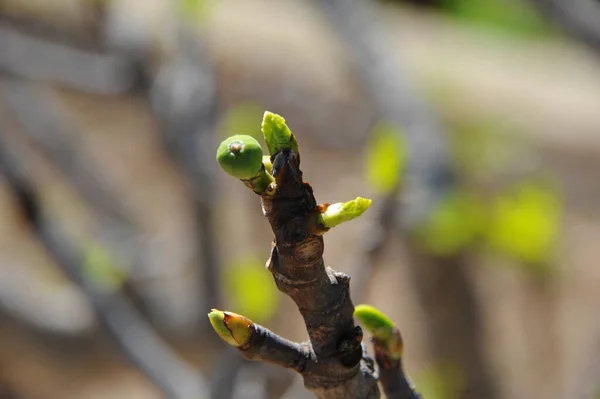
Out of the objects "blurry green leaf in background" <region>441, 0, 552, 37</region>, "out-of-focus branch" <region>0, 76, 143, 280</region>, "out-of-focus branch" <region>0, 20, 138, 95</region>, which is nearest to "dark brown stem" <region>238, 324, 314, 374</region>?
"out-of-focus branch" <region>0, 20, 138, 95</region>

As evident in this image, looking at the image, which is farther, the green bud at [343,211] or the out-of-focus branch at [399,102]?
the out-of-focus branch at [399,102]

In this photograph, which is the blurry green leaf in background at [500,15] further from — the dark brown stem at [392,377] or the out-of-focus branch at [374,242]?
the dark brown stem at [392,377]

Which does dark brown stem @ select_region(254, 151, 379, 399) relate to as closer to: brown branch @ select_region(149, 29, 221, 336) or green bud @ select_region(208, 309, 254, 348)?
green bud @ select_region(208, 309, 254, 348)

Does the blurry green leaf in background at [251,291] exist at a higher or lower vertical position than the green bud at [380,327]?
higher

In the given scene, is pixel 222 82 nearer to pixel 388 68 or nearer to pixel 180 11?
pixel 388 68

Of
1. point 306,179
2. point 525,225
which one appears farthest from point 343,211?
point 306,179

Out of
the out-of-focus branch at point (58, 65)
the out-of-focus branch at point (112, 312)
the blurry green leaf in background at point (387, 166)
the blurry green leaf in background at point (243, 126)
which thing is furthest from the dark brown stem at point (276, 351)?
the out-of-focus branch at point (58, 65)

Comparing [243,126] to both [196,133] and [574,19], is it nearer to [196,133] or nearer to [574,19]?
[196,133]
